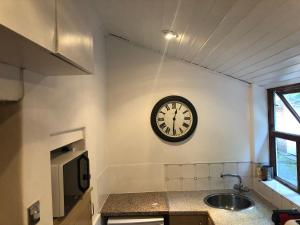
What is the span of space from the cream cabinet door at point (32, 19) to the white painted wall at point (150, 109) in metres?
2.14

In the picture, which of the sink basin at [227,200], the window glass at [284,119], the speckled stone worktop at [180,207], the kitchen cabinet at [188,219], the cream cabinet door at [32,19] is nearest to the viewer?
the cream cabinet door at [32,19]

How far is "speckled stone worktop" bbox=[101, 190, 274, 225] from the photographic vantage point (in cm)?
222

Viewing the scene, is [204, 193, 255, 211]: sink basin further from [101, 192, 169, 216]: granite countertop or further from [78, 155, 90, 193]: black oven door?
[78, 155, 90, 193]: black oven door

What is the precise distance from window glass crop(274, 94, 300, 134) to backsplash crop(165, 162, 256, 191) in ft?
1.77

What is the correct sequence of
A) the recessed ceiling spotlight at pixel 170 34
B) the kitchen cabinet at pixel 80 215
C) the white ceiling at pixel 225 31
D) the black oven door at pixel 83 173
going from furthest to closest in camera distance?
the recessed ceiling spotlight at pixel 170 34
the black oven door at pixel 83 173
the kitchen cabinet at pixel 80 215
the white ceiling at pixel 225 31

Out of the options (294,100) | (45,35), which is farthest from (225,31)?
(294,100)

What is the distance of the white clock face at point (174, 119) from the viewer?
297cm

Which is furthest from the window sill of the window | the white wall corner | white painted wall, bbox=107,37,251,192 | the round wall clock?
the white wall corner

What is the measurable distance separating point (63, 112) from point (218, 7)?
3.26 ft

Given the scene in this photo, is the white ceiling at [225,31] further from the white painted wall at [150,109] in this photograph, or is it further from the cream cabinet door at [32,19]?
the cream cabinet door at [32,19]

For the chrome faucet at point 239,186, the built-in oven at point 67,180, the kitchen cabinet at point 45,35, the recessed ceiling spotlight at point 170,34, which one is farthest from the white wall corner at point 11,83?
the chrome faucet at point 239,186

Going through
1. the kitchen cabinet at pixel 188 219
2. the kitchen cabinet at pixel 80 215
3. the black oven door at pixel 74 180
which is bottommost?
the kitchen cabinet at pixel 188 219

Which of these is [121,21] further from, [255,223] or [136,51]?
[255,223]

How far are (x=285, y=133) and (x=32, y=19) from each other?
2598 millimetres
